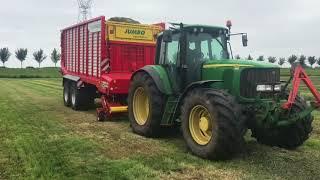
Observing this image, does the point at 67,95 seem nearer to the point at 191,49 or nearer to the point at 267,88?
the point at 191,49

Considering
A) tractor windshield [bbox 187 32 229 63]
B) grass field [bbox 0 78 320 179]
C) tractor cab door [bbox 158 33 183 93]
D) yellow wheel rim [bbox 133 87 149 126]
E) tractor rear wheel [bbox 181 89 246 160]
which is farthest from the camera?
yellow wheel rim [bbox 133 87 149 126]

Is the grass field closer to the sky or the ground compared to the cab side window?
closer to the ground

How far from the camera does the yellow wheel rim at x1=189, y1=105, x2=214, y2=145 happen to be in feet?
27.2

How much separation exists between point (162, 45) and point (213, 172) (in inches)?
163

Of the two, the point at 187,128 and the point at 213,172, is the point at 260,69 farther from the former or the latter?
the point at 213,172

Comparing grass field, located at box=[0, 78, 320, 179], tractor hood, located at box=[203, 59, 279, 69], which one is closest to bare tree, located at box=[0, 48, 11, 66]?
grass field, located at box=[0, 78, 320, 179]

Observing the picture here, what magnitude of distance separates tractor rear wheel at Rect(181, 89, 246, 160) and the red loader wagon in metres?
4.35

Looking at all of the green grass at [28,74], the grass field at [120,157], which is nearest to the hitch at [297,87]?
the grass field at [120,157]

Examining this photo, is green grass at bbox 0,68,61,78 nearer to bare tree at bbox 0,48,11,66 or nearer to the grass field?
bare tree at bbox 0,48,11,66

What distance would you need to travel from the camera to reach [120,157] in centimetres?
806

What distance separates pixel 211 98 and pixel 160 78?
227 centimetres

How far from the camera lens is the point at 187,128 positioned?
28.2 feet

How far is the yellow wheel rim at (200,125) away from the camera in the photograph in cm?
830

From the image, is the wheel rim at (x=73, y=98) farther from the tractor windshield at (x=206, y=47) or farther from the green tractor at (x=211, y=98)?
the tractor windshield at (x=206, y=47)
